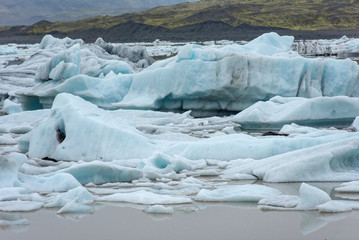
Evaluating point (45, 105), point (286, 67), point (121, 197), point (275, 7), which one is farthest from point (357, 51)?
point (275, 7)

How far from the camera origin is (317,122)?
10305 millimetres

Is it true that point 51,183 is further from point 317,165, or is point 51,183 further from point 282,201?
point 317,165

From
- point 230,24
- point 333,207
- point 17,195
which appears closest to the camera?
point 333,207

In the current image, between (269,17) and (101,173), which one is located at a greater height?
(101,173)

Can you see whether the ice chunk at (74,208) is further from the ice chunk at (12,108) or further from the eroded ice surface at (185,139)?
the ice chunk at (12,108)

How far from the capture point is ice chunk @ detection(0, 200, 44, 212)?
215 inches

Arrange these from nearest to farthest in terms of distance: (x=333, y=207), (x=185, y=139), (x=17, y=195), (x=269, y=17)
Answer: (x=333, y=207) < (x=17, y=195) < (x=185, y=139) < (x=269, y=17)

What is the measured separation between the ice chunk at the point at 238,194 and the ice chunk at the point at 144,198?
0.61ft

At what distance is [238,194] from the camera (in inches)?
222

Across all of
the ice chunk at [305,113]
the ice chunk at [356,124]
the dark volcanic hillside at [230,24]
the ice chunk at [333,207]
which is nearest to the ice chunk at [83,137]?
the ice chunk at [305,113]

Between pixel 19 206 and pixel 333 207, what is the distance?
2850mm

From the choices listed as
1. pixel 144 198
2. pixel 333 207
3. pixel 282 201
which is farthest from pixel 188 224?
pixel 333 207

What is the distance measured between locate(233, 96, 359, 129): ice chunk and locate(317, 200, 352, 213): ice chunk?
4.93 meters

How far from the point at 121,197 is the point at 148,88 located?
6735mm
